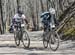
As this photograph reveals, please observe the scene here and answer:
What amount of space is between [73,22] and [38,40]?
2.13 metres

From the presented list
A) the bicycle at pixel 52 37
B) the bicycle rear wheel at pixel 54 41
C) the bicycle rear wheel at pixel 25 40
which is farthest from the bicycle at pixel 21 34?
the bicycle rear wheel at pixel 54 41

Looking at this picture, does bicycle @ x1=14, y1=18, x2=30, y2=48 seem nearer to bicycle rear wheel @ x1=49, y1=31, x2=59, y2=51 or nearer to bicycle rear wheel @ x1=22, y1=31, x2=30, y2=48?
bicycle rear wheel @ x1=22, y1=31, x2=30, y2=48

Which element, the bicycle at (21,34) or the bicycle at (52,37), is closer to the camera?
the bicycle at (52,37)

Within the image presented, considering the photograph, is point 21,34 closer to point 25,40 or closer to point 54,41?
point 25,40

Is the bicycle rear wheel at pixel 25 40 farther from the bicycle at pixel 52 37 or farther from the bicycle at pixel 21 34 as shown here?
the bicycle at pixel 52 37

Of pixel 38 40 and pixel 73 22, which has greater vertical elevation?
pixel 73 22

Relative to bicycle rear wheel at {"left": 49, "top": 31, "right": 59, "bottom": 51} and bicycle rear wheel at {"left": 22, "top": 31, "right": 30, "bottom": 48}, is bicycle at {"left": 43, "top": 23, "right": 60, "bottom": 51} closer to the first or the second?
bicycle rear wheel at {"left": 49, "top": 31, "right": 59, "bottom": 51}

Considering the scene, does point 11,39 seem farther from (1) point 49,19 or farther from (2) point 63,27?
(1) point 49,19

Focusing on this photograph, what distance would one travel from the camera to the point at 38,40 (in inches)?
567

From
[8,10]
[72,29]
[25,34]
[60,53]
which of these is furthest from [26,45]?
[8,10]

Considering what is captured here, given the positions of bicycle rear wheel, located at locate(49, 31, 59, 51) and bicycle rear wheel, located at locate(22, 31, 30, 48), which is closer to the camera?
bicycle rear wheel, located at locate(49, 31, 59, 51)

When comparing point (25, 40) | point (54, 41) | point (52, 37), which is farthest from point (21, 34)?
point (54, 41)

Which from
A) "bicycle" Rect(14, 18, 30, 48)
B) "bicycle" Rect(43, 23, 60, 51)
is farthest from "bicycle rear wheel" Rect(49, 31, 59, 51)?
"bicycle" Rect(14, 18, 30, 48)

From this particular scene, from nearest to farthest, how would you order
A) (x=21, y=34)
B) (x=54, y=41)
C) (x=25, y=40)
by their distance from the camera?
(x=54, y=41)
(x=25, y=40)
(x=21, y=34)
